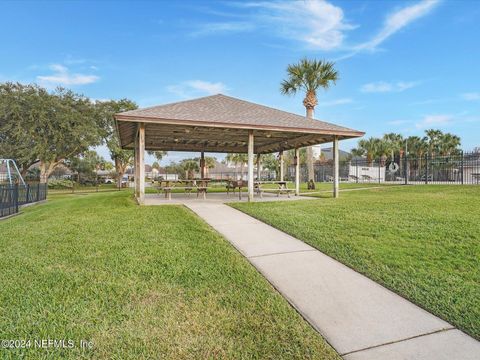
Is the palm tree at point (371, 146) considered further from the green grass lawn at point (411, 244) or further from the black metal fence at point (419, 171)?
the green grass lawn at point (411, 244)

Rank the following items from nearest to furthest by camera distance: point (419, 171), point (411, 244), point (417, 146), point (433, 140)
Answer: point (411, 244), point (419, 171), point (433, 140), point (417, 146)

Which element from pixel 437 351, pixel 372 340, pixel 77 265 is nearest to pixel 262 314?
pixel 372 340

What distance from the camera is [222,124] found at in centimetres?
1039

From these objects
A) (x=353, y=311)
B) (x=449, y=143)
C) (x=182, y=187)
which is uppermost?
(x=449, y=143)

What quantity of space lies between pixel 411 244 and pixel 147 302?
14.3 feet

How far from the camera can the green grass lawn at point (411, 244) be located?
131 inches

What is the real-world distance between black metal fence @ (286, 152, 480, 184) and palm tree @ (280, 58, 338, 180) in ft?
24.5

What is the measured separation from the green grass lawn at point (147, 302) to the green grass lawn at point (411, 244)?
5.02 feet

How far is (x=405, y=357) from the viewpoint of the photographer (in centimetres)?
234

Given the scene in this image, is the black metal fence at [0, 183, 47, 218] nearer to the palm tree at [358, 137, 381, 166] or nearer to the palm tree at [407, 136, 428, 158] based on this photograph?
the palm tree at [358, 137, 381, 166]

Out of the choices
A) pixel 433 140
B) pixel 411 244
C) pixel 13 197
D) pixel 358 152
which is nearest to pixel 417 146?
pixel 433 140

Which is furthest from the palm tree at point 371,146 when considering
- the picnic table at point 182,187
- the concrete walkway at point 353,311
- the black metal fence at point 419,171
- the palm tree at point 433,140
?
the concrete walkway at point 353,311

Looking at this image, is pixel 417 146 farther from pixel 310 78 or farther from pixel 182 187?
pixel 182 187

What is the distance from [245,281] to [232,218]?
13.4 feet
